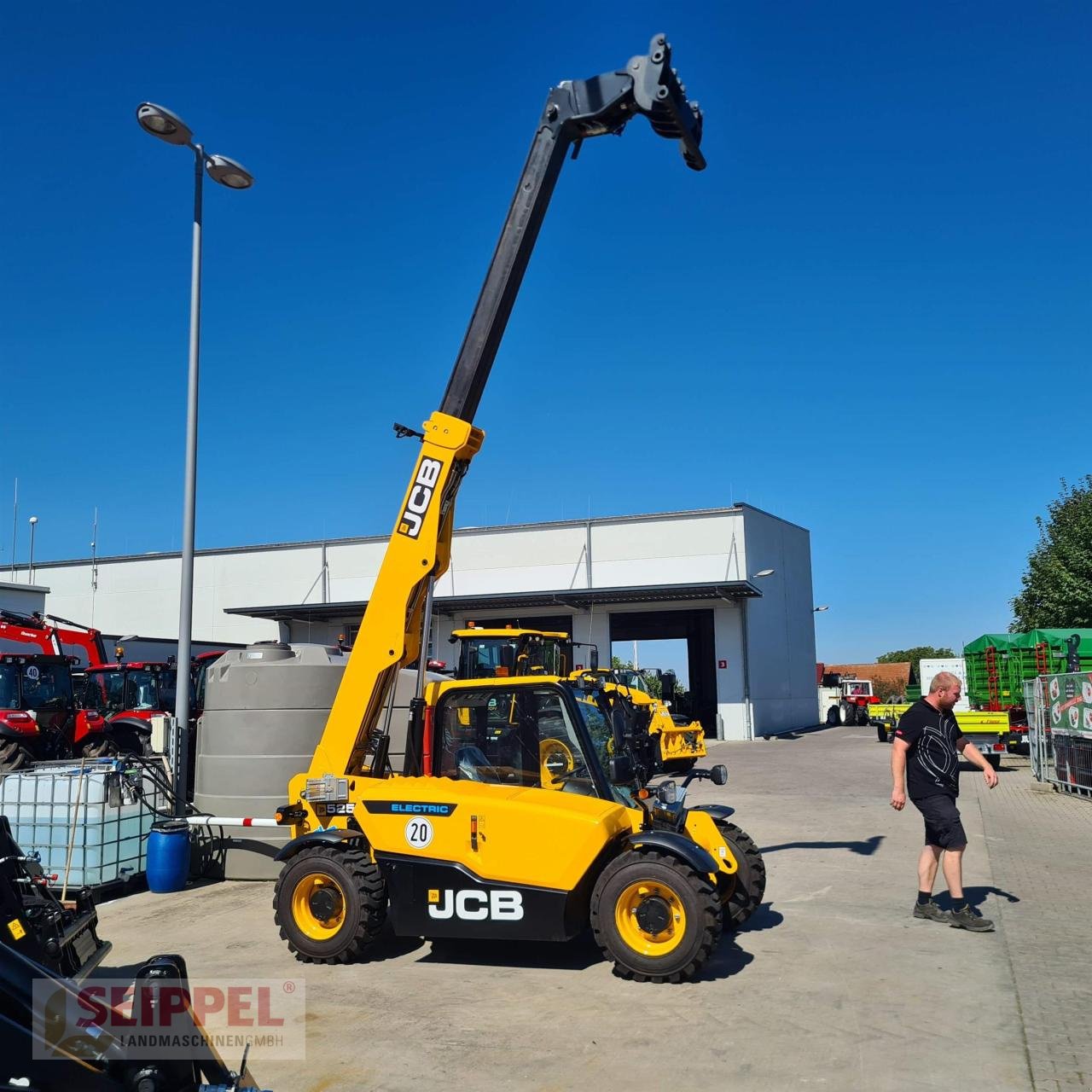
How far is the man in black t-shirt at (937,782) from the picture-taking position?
24.1ft

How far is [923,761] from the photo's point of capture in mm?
7523

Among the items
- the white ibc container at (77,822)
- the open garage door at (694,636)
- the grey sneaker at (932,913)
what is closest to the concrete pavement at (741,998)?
the grey sneaker at (932,913)

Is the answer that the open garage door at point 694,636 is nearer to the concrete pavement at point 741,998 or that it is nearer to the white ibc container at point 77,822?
the concrete pavement at point 741,998

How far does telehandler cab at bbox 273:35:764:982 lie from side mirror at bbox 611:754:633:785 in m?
0.01

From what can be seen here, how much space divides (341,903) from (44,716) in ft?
45.3

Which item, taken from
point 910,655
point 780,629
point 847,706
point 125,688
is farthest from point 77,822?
point 910,655

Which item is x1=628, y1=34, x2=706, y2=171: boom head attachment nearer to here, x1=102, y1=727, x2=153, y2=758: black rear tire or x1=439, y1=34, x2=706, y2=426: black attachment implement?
x1=439, y1=34, x2=706, y2=426: black attachment implement

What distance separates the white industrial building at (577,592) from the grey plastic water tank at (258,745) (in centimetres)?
2406

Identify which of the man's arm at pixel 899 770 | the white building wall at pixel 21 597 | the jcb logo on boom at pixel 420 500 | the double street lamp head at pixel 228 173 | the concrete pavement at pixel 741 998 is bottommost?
the concrete pavement at pixel 741 998

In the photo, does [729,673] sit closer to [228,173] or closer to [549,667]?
[549,667]

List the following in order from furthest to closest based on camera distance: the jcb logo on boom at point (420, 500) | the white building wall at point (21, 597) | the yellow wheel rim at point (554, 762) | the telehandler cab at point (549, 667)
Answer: the white building wall at point (21, 597)
the telehandler cab at point (549, 667)
the jcb logo on boom at point (420, 500)
the yellow wheel rim at point (554, 762)

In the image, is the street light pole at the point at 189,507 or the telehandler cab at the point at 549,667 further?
the telehandler cab at the point at 549,667

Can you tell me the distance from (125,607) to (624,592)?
21.9m

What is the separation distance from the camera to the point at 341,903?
6.88 meters
